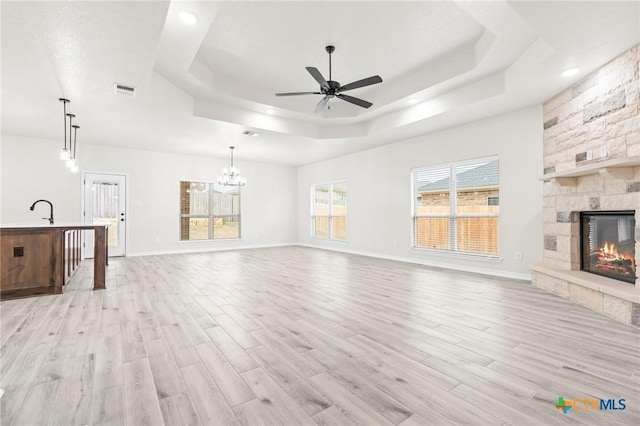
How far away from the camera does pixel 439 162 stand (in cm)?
615

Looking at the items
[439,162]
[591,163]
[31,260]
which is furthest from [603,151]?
[31,260]

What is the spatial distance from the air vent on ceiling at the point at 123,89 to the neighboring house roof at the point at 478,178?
556 cm

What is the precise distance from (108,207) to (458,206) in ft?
26.7

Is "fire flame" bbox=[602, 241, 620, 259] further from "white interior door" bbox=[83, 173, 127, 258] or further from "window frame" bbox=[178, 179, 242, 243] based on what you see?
"white interior door" bbox=[83, 173, 127, 258]

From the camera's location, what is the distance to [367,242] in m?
7.82

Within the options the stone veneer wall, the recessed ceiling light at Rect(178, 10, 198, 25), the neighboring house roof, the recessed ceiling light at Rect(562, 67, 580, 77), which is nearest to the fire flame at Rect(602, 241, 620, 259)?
the stone veneer wall

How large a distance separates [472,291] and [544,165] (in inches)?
90.8

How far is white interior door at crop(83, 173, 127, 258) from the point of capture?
7.29 meters

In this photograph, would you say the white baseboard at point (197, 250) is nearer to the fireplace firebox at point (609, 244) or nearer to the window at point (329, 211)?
the window at point (329, 211)

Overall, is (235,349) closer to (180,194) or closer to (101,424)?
(101,424)

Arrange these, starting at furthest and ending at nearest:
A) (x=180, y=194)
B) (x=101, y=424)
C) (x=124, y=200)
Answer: (x=180, y=194), (x=124, y=200), (x=101, y=424)

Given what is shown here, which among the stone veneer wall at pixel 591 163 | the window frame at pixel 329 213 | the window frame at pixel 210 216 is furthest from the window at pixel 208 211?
the stone veneer wall at pixel 591 163

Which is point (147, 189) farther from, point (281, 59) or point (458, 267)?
point (458, 267)

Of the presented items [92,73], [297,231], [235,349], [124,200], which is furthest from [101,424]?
[297,231]
